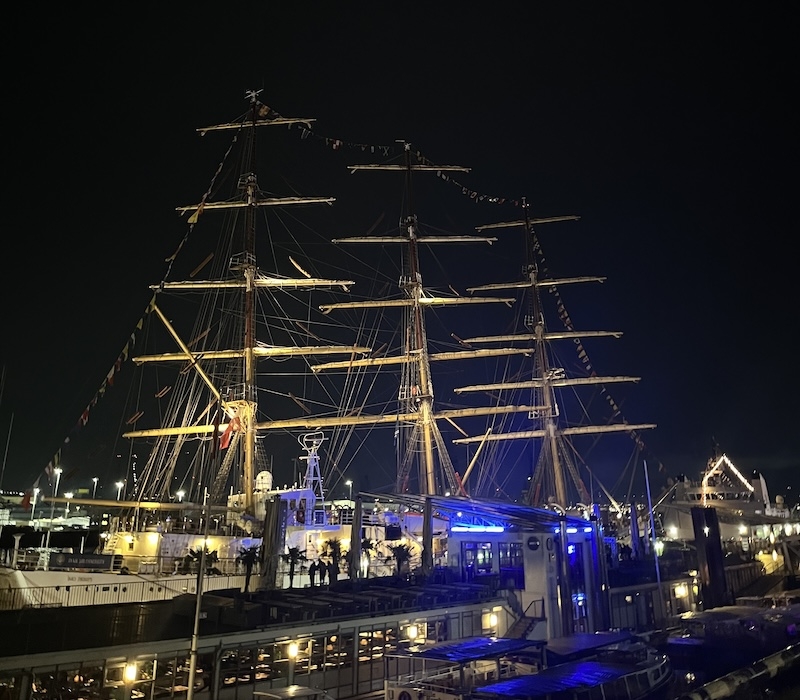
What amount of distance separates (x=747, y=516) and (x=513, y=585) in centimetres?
5793

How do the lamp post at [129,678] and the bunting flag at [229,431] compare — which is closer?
the lamp post at [129,678]

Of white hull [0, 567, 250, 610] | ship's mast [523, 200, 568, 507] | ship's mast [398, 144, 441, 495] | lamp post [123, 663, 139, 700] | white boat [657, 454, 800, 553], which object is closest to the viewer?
lamp post [123, 663, 139, 700]

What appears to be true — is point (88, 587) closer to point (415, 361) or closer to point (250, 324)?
point (250, 324)

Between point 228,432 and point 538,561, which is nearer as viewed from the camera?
point 538,561

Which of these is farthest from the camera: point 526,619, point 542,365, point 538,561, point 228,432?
point 542,365

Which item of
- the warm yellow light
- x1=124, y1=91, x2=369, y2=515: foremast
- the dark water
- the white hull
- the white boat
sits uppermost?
x1=124, y1=91, x2=369, y2=515: foremast

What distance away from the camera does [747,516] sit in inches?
3039

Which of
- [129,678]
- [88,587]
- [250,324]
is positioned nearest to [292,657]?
[129,678]

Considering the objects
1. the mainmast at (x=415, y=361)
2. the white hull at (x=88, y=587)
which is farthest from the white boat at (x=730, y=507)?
the white hull at (x=88, y=587)

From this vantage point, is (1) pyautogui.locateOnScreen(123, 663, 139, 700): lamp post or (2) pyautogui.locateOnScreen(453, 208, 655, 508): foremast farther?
(2) pyautogui.locateOnScreen(453, 208, 655, 508): foremast

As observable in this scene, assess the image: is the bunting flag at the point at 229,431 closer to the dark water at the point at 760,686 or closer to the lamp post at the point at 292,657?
the lamp post at the point at 292,657

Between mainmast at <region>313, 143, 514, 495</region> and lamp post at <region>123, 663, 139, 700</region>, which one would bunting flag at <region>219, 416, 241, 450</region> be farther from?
lamp post at <region>123, 663, 139, 700</region>

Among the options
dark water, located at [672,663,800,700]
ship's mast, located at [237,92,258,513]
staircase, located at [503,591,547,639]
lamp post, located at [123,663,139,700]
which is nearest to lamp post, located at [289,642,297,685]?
lamp post, located at [123,663,139,700]

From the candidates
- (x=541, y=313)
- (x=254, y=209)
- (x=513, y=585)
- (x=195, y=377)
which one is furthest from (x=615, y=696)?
(x=541, y=313)
